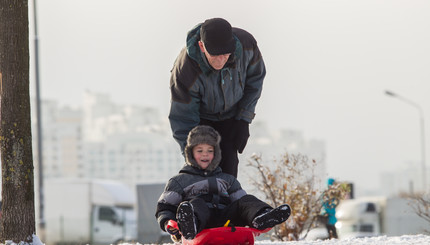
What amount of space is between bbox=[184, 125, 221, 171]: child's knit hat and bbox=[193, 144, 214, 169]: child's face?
2 cm

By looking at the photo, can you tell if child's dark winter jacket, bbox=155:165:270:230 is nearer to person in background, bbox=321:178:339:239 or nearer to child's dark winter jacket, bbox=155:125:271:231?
child's dark winter jacket, bbox=155:125:271:231

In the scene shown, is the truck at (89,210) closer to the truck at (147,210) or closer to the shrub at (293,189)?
the truck at (147,210)

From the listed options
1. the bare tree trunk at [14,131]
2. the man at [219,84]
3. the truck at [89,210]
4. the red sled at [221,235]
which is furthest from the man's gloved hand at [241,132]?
the truck at [89,210]

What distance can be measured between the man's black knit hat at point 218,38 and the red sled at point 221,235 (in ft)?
4.08

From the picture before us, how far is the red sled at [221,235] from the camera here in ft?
19.1

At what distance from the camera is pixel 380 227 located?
85.5 feet

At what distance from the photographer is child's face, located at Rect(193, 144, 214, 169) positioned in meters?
6.23

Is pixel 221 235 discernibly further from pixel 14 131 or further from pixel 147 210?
pixel 147 210

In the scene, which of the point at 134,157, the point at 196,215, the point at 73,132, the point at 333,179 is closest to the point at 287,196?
the point at 333,179

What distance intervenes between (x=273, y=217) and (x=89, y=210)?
2166 cm

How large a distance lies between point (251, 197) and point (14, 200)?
2.48 m

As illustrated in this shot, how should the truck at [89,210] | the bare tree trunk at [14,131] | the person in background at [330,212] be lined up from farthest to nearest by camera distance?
1. the truck at [89,210]
2. the person in background at [330,212]
3. the bare tree trunk at [14,131]

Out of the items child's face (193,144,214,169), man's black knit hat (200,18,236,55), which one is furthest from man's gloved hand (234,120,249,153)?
man's black knit hat (200,18,236,55)

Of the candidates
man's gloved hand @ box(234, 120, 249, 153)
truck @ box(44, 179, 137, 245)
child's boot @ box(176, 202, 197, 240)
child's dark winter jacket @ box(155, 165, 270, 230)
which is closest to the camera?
child's boot @ box(176, 202, 197, 240)
